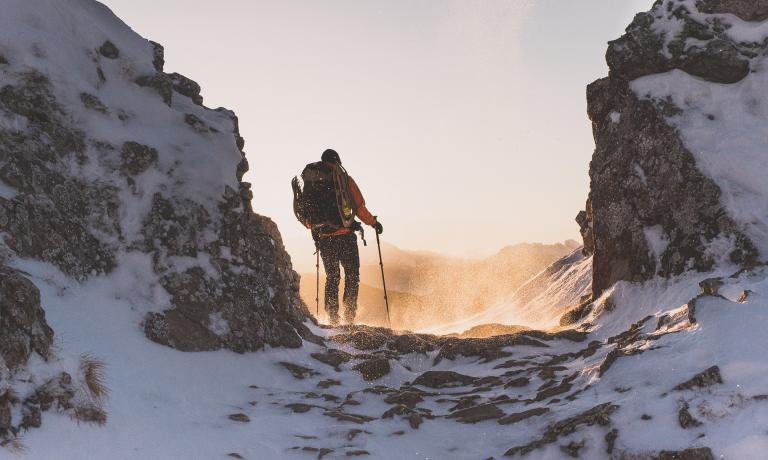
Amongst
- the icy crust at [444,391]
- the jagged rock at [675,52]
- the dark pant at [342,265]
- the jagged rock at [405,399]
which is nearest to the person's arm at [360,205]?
the dark pant at [342,265]

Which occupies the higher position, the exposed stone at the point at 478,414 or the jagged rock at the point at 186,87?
the jagged rock at the point at 186,87

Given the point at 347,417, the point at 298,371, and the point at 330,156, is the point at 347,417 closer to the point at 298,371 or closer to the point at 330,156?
the point at 298,371

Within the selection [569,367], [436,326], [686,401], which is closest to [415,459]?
[686,401]

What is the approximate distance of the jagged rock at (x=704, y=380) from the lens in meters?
5.95

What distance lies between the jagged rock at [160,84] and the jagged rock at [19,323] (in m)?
5.62

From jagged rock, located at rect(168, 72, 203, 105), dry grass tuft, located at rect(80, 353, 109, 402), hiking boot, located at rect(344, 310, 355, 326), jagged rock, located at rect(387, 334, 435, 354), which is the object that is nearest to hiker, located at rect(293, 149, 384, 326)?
hiking boot, located at rect(344, 310, 355, 326)

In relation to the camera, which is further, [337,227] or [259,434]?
[337,227]

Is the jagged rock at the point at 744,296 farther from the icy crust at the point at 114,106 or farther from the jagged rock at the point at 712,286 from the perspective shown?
the icy crust at the point at 114,106

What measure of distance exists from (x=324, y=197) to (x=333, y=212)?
34cm

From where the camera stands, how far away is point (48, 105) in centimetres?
947

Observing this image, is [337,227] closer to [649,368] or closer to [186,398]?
[186,398]

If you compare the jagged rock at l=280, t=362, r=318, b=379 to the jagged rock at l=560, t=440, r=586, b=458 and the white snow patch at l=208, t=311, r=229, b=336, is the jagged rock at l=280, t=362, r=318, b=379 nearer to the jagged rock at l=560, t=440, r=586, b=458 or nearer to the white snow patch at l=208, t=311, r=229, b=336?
the white snow patch at l=208, t=311, r=229, b=336

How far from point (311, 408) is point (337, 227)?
5.90m

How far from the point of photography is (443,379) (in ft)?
30.3
